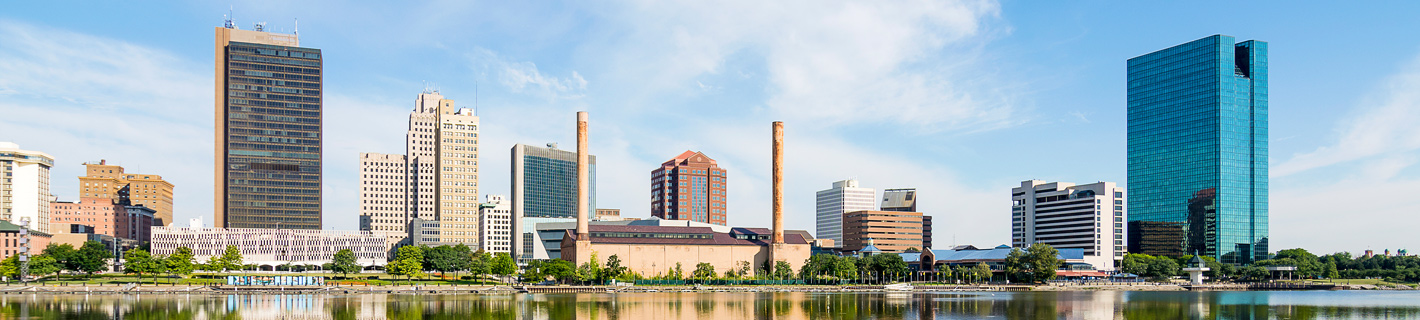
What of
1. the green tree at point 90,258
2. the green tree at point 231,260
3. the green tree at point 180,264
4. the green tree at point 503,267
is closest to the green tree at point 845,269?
the green tree at point 503,267

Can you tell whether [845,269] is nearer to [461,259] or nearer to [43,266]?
[461,259]

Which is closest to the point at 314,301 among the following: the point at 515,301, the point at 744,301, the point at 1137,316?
the point at 515,301

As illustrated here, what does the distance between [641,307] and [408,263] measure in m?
64.5

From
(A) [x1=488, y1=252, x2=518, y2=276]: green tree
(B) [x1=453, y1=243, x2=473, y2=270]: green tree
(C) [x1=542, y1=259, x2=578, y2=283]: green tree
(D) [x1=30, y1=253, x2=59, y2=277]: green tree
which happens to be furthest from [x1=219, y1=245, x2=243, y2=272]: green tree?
(C) [x1=542, y1=259, x2=578, y2=283]: green tree

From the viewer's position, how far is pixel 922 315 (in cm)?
10625

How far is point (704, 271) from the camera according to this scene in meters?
192

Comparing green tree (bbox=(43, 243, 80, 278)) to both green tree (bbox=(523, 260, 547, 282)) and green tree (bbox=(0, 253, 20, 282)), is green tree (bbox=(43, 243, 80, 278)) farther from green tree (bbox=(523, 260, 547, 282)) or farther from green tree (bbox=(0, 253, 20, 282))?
green tree (bbox=(523, 260, 547, 282))

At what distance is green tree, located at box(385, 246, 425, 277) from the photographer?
167750 millimetres

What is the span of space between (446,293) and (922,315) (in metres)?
71.8

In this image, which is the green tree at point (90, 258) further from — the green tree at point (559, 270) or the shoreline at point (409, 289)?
the green tree at point (559, 270)

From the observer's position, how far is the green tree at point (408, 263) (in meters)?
168

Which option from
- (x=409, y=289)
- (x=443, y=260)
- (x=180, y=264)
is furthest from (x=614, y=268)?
(x=180, y=264)

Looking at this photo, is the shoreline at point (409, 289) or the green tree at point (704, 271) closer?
the shoreline at point (409, 289)

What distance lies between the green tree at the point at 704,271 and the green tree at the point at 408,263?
157 ft
